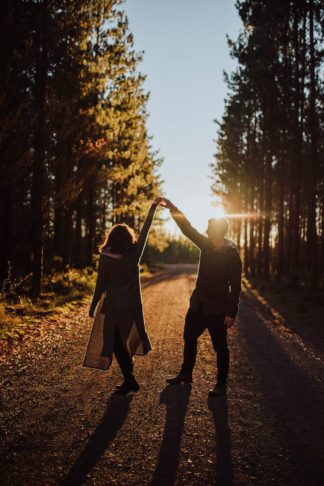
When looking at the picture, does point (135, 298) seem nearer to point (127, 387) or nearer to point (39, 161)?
point (127, 387)

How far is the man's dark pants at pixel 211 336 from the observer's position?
429 cm

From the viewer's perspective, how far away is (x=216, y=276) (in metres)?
4.30

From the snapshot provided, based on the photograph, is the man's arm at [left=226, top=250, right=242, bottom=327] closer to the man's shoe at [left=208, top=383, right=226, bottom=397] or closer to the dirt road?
the man's shoe at [left=208, top=383, right=226, bottom=397]

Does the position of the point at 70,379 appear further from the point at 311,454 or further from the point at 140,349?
the point at 311,454

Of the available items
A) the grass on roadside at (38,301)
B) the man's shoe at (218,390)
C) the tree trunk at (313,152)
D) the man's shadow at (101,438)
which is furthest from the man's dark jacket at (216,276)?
the tree trunk at (313,152)

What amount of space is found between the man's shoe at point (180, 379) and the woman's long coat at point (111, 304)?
0.71 m

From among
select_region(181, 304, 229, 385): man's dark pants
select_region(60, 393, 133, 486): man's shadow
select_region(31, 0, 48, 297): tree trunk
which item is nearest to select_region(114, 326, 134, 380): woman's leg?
select_region(60, 393, 133, 486): man's shadow

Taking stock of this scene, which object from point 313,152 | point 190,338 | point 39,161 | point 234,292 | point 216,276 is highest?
point 313,152

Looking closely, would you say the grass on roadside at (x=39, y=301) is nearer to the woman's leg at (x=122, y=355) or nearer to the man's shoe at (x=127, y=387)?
the woman's leg at (x=122, y=355)

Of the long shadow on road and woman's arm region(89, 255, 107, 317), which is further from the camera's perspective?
woman's arm region(89, 255, 107, 317)

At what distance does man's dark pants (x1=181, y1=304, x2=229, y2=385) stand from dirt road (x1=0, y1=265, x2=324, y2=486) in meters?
0.29

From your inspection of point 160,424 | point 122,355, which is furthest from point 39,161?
point 160,424

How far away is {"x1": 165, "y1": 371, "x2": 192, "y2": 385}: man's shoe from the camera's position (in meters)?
4.50

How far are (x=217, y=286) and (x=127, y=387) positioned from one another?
5.61 ft
